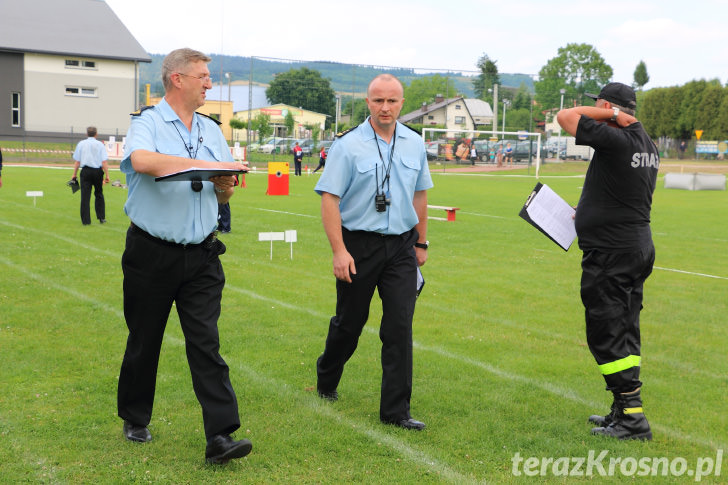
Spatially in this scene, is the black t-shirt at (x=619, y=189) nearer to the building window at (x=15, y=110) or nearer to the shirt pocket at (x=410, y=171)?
the shirt pocket at (x=410, y=171)

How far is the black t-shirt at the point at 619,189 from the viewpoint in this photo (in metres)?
4.70

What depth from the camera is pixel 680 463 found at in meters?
4.49

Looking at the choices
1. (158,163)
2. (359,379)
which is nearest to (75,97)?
(359,379)

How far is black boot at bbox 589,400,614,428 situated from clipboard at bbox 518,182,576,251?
3.68ft

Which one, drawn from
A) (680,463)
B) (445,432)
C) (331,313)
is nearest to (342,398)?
(445,432)

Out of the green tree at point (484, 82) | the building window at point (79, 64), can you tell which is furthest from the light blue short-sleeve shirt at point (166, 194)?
the green tree at point (484, 82)

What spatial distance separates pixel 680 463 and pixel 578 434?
65 cm

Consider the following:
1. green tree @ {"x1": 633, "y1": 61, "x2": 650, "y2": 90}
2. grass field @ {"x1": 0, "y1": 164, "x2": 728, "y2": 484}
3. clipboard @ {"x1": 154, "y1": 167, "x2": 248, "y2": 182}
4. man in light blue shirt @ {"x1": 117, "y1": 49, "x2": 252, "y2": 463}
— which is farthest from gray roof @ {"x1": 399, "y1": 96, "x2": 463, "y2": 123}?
green tree @ {"x1": 633, "y1": 61, "x2": 650, "y2": 90}

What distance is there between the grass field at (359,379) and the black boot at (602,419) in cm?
10

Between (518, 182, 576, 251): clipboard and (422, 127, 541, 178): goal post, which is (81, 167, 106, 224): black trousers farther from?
(422, 127, 541, 178): goal post

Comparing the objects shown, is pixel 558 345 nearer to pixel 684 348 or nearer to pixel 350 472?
pixel 684 348

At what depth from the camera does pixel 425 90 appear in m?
103

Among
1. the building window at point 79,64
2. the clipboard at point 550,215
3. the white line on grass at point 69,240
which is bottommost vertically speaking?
the white line on grass at point 69,240

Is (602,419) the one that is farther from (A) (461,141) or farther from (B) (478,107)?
(B) (478,107)
